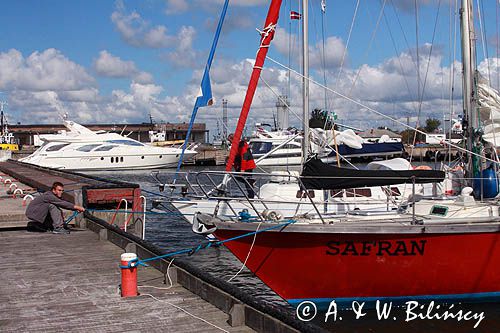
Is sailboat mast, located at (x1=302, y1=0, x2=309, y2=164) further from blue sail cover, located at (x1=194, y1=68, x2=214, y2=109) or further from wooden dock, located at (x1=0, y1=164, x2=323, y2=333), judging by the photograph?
wooden dock, located at (x1=0, y1=164, x2=323, y2=333)

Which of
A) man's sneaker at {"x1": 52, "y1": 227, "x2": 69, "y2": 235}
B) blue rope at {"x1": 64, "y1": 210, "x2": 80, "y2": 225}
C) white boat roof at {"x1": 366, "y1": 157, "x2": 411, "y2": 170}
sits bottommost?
man's sneaker at {"x1": 52, "y1": 227, "x2": 69, "y2": 235}

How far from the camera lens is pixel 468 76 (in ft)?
47.1

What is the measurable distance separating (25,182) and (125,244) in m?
16.8

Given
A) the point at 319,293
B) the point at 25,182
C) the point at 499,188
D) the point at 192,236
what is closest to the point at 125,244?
the point at 319,293

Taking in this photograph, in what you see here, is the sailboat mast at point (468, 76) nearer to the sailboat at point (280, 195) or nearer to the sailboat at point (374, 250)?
the sailboat at point (280, 195)

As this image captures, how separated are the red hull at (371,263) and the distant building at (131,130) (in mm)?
108841

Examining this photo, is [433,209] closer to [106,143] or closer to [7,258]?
[7,258]

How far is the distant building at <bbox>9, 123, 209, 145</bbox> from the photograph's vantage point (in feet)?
405

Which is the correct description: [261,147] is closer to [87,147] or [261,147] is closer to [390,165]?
[87,147]

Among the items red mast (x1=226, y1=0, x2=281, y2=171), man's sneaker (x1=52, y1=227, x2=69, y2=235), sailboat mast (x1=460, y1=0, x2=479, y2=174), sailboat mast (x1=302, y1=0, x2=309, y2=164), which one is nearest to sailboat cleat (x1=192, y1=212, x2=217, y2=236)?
red mast (x1=226, y1=0, x2=281, y2=171)

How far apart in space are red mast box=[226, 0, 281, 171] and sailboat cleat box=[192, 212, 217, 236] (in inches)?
123

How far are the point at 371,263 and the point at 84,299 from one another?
223 inches

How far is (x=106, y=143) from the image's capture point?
198ft

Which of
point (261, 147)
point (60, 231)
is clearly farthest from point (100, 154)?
point (60, 231)
